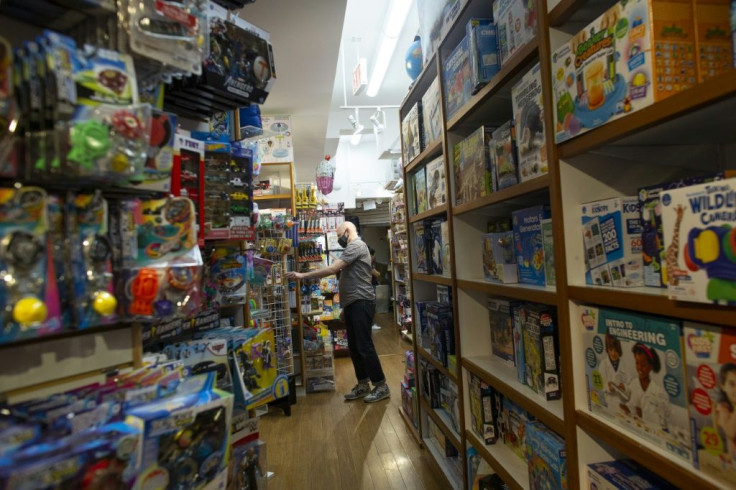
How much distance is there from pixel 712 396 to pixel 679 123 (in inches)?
23.6

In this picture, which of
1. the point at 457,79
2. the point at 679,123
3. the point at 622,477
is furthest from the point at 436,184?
the point at 622,477

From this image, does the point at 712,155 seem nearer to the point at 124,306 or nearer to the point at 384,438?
the point at 124,306

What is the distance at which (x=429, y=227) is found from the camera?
9.12 ft

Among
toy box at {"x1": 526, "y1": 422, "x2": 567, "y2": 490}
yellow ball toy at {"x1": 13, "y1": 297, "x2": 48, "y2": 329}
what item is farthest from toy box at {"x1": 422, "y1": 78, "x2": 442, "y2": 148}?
yellow ball toy at {"x1": 13, "y1": 297, "x2": 48, "y2": 329}

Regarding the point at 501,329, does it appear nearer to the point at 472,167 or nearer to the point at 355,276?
the point at 472,167

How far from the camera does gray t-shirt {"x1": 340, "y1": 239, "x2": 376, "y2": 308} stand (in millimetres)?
4145

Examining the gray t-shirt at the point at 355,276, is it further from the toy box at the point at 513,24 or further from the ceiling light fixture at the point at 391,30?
the toy box at the point at 513,24

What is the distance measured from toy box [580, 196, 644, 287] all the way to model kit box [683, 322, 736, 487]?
0.23 meters

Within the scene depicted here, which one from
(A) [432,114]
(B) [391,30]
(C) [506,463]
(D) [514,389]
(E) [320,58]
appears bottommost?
(C) [506,463]

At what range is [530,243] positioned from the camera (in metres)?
1.61

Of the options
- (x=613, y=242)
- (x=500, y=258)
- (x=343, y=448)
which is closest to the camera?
(x=613, y=242)

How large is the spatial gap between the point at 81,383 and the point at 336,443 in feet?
9.10

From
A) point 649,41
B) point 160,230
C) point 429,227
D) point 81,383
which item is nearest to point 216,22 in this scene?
point 160,230

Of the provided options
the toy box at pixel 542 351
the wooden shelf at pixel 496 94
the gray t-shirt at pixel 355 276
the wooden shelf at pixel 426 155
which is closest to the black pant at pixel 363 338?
the gray t-shirt at pixel 355 276
